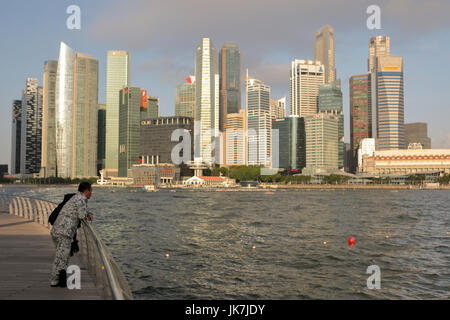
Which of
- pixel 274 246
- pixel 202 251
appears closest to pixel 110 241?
pixel 202 251

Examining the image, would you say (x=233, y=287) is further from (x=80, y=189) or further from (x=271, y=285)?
(x=80, y=189)

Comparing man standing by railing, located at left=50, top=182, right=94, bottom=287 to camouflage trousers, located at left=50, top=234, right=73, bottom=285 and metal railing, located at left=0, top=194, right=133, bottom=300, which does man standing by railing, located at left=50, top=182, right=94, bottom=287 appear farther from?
metal railing, located at left=0, top=194, right=133, bottom=300

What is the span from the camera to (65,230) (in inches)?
381

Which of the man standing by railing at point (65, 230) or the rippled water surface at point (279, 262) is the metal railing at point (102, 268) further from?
the rippled water surface at point (279, 262)

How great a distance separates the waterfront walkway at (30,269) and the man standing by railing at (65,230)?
0.37 meters

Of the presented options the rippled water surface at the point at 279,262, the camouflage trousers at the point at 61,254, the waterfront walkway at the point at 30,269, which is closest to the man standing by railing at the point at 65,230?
the camouflage trousers at the point at 61,254

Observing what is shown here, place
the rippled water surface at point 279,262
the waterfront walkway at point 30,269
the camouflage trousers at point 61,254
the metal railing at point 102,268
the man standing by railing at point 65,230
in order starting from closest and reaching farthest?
the metal railing at point 102,268, the waterfront walkway at point 30,269, the man standing by railing at point 65,230, the camouflage trousers at point 61,254, the rippled water surface at point 279,262

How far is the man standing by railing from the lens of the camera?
9.68 meters

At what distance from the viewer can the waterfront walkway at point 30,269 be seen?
9406 millimetres

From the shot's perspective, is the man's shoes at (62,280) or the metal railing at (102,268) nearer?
the metal railing at (102,268)

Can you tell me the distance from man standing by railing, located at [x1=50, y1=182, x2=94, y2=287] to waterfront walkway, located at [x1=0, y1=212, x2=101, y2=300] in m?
0.37
